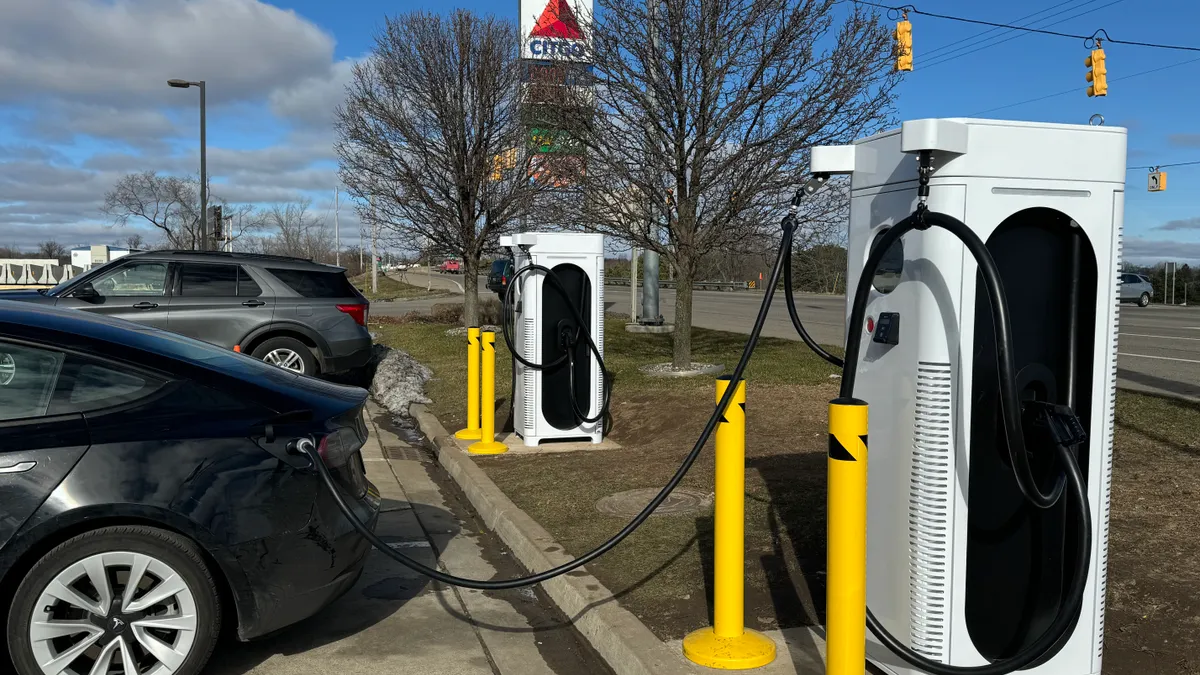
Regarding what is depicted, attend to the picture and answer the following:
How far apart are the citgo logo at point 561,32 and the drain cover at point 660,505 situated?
7315 mm

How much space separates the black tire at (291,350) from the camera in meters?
11.3

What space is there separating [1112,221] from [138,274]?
1103cm

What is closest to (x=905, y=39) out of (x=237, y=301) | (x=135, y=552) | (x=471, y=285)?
(x=471, y=285)

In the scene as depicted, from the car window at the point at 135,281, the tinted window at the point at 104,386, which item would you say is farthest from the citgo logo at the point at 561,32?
the tinted window at the point at 104,386

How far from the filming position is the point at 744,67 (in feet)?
37.6

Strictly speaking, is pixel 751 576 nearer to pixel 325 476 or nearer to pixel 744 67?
pixel 325 476

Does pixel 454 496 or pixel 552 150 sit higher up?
pixel 552 150

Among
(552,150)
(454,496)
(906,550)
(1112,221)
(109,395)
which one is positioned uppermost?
(552,150)

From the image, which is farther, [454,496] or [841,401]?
[454,496]

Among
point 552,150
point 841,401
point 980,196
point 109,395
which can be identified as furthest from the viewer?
point 552,150

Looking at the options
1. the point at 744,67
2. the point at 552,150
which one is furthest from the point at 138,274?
the point at 744,67

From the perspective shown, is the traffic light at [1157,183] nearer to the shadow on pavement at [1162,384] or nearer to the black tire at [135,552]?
the shadow on pavement at [1162,384]

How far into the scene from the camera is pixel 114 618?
3557 mm

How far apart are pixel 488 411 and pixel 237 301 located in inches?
187
